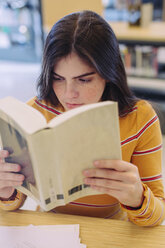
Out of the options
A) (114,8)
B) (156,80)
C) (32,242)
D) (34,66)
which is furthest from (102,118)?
(114,8)

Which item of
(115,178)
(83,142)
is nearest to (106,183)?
(115,178)

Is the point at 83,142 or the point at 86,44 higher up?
the point at 86,44

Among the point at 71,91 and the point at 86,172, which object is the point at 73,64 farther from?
the point at 86,172

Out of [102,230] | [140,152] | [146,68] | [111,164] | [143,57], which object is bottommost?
[146,68]

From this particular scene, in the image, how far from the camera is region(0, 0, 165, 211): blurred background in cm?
272

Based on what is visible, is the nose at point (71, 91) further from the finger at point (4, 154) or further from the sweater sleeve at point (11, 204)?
the sweater sleeve at point (11, 204)

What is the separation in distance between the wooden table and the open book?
0.47 feet

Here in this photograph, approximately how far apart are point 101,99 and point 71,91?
0.19m

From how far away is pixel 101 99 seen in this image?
38.6 inches

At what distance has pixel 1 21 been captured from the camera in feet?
14.9

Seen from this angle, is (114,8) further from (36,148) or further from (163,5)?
(36,148)

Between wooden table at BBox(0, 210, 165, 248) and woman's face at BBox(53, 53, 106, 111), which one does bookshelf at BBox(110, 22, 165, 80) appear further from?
wooden table at BBox(0, 210, 165, 248)

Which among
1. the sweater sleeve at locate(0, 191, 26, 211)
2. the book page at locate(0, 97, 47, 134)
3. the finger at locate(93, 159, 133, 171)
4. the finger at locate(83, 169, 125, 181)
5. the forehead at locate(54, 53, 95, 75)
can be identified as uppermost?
the forehead at locate(54, 53, 95, 75)

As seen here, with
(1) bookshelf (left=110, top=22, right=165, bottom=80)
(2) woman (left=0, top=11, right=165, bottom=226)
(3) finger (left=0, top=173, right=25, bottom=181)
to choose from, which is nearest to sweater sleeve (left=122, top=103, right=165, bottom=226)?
(2) woman (left=0, top=11, right=165, bottom=226)
